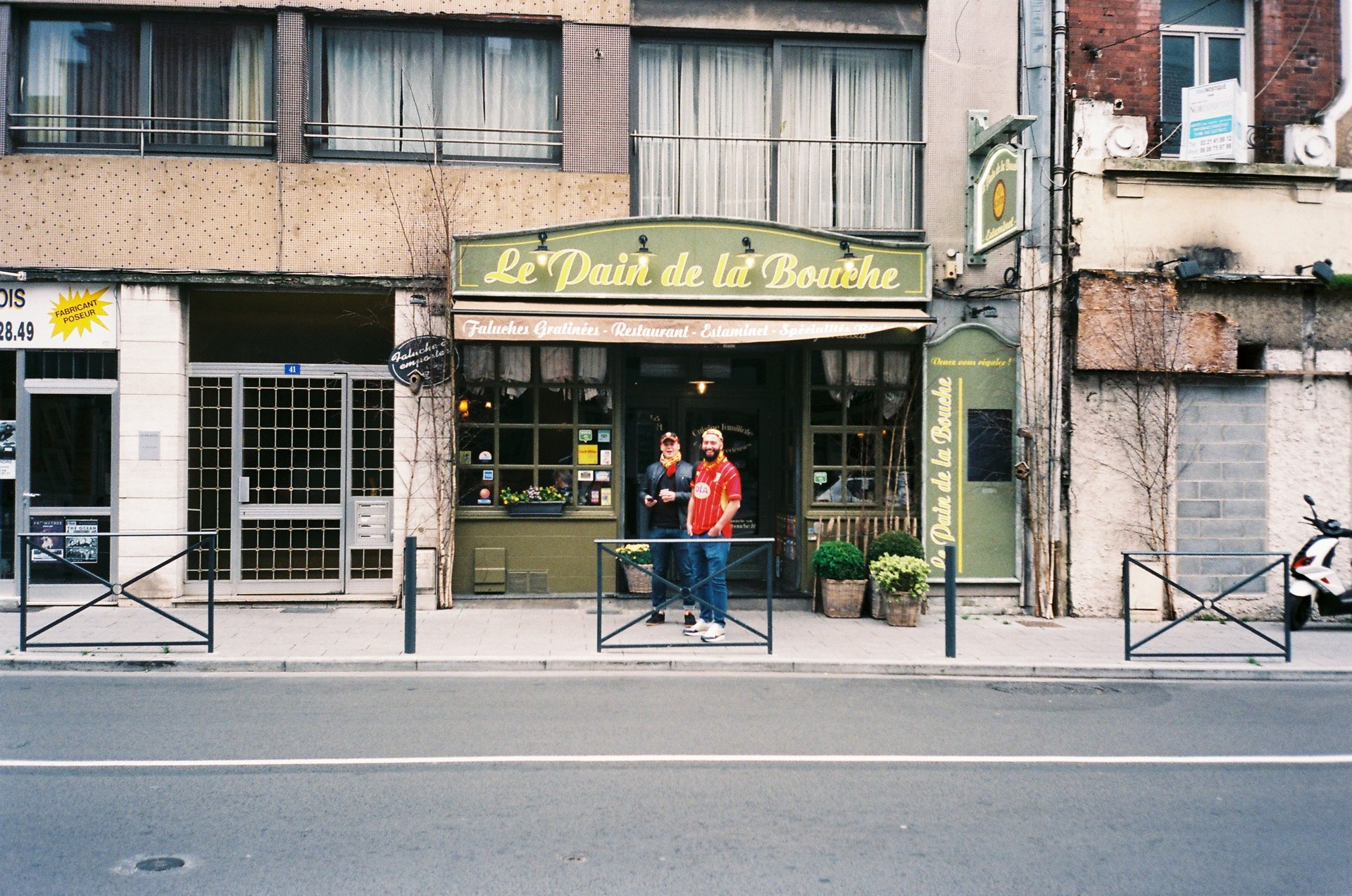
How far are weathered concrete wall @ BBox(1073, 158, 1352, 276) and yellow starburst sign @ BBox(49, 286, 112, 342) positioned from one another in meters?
11.2

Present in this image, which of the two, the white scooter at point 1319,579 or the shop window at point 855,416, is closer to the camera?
the white scooter at point 1319,579

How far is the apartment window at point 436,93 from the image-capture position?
38.8 ft

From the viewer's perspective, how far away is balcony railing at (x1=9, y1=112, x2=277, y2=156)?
37.7 ft

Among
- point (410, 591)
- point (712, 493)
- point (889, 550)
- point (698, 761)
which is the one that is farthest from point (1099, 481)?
point (410, 591)

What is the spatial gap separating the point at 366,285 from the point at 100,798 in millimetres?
7159

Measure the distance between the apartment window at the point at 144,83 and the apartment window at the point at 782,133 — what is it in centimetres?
445

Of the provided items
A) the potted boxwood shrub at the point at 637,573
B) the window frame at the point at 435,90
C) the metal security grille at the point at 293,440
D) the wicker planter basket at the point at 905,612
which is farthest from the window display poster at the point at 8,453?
the wicker planter basket at the point at 905,612

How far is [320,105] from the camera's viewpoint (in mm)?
11781

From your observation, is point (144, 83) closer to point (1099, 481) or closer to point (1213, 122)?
point (1099, 481)

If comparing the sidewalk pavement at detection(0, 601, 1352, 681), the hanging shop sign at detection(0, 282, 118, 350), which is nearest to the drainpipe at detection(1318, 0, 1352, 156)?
the sidewalk pavement at detection(0, 601, 1352, 681)

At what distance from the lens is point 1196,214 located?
39.2 ft

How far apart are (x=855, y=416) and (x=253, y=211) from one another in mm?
7312

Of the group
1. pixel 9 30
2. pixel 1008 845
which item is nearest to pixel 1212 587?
pixel 1008 845

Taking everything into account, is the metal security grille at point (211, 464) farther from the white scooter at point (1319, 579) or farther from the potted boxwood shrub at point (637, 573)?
the white scooter at point (1319, 579)
